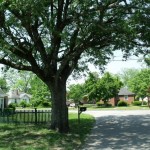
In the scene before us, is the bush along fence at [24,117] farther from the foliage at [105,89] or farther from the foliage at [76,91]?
the foliage at [76,91]

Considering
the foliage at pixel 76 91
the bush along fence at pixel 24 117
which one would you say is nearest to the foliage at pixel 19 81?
the foliage at pixel 76 91

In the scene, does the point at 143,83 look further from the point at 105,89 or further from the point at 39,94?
the point at 39,94

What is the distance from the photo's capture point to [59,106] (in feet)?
63.5

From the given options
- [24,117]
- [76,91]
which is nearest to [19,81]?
[76,91]

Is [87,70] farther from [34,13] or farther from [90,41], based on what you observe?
[34,13]

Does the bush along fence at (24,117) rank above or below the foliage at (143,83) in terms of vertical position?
below

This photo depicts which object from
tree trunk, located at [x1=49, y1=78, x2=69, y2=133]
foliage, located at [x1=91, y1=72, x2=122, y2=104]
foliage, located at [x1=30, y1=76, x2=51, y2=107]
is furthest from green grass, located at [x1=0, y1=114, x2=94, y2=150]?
foliage, located at [x1=30, y1=76, x2=51, y2=107]

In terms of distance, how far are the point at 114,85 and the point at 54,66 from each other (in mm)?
41919

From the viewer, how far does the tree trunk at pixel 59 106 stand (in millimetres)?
19094

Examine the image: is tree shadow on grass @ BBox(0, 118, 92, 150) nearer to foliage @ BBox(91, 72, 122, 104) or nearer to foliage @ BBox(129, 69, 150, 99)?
foliage @ BBox(91, 72, 122, 104)

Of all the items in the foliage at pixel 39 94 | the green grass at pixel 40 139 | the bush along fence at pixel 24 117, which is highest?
the foliage at pixel 39 94

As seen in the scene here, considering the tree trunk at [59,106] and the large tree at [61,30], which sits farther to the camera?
the tree trunk at [59,106]

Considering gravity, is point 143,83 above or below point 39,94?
above

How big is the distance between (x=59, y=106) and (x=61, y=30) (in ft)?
14.7
